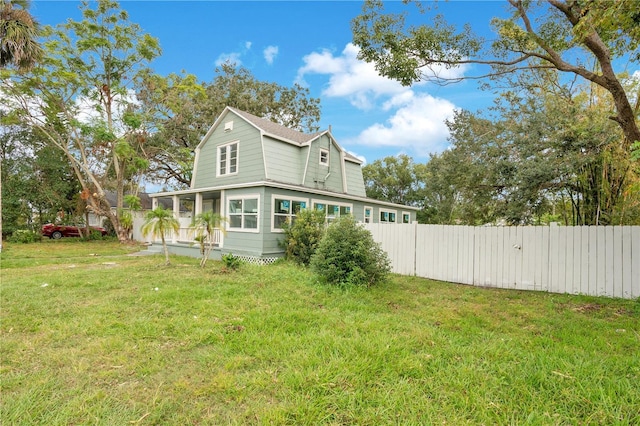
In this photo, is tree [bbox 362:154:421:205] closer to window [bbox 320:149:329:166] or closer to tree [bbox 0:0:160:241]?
window [bbox 320:149:329:166]

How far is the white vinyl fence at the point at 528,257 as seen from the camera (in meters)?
5.92

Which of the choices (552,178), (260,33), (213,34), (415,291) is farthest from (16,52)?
(552,178)

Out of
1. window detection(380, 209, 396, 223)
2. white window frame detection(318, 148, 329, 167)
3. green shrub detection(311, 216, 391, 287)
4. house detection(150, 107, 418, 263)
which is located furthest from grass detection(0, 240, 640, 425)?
window detection(380, 209, 396, 223)

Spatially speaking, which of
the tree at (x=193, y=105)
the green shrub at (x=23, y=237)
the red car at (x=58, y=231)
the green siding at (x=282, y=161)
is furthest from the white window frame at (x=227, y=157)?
the red car at (x=58, y=231)

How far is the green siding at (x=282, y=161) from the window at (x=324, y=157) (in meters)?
1.14

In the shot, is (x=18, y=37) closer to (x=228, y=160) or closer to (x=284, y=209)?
(x=228, y=160)

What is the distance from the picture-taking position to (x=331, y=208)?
13.2 metres

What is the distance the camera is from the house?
1076 cm

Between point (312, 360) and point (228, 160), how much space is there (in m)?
11.8

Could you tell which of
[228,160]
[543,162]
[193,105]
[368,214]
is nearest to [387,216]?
[368,214]

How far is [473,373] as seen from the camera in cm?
281

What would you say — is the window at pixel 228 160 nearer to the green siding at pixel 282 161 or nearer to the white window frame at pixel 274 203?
the green siding at pixel 282 161

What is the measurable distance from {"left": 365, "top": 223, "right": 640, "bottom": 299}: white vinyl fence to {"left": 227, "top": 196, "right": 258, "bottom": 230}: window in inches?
199

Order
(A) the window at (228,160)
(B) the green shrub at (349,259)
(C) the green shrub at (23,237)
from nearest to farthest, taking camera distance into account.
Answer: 1. (B) the green shrub at (349,259)
2. (A) the window at (228,160)
3. (C) the green shrub at (23,237)
